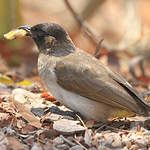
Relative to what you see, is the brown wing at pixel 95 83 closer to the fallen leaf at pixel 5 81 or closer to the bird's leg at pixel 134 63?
the fallen leaf at pixel 5 81

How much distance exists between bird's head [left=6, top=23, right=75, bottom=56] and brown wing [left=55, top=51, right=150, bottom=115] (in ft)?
0.92

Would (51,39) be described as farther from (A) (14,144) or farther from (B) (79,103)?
(A) (14,144)

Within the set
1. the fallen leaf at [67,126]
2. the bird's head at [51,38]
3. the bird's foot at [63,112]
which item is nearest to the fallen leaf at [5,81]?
the bird's head at [51,38]

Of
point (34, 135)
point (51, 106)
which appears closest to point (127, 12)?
point (51, 106)

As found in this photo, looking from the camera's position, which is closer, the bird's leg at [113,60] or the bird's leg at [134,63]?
the bird's leg at [134,63]

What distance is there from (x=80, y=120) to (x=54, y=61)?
2.31 ft

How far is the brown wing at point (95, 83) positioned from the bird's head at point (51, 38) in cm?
28

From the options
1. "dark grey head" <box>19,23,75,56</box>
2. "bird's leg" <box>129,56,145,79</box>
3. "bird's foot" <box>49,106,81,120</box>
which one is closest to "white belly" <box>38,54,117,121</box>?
"bird's foot" <box>49,106,81,120</box>

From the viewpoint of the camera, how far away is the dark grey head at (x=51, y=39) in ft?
24.7

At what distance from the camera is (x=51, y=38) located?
300 inches

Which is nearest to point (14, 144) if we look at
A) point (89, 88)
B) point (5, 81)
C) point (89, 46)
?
point (89, 88)

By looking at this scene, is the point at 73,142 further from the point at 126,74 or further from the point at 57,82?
the point at 126,74

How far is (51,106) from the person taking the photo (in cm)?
764

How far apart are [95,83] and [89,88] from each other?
0.27ft
